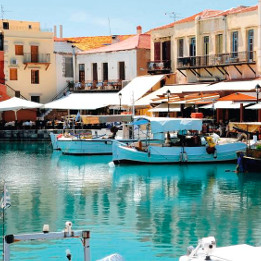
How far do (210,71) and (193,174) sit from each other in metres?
16.2

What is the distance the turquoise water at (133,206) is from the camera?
52.0ft

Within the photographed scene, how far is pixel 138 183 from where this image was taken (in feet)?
89.4

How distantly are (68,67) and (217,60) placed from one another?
1873 centimetres

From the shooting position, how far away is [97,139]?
38.7 m

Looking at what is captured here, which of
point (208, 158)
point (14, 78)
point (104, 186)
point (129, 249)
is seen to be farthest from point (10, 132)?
point (129, 249)

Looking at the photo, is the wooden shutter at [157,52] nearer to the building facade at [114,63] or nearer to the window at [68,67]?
the building facade at [114,63]

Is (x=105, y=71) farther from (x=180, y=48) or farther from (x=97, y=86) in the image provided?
(x=180, y=48)

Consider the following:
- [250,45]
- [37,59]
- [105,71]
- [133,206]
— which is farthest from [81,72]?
[133,206]

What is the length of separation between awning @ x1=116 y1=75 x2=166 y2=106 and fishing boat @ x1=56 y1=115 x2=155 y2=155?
6.65 meters

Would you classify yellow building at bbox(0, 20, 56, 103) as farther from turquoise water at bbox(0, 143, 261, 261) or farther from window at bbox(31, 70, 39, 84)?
turquoise water at bbox(0, 143, 261, 261)

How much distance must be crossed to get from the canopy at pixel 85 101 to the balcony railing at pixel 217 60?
6.13m

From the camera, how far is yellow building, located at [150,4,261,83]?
137ft

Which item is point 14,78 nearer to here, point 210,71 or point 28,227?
point 210,71

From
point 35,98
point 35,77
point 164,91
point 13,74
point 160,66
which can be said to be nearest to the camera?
point 164,91
